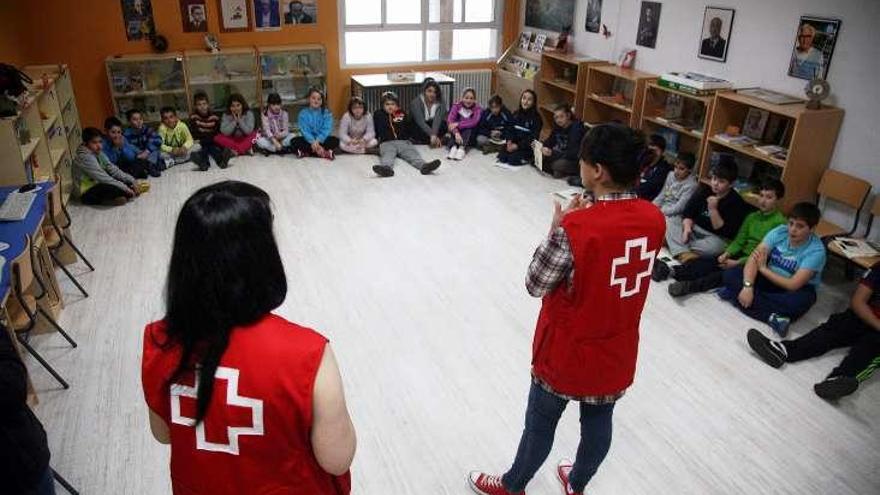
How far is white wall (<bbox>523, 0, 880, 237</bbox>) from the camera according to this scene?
13.4ft

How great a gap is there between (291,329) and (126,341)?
9.18 feet

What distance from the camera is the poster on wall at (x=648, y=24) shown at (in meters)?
5.80

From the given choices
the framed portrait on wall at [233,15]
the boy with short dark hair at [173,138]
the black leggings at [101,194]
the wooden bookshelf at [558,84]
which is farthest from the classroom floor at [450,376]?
the framed portrait on wall at [233,15]

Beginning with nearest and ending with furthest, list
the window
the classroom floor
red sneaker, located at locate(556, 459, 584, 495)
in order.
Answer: red sneaker, located at locate(556, 459, 584, 495)
the classroom floor
the window

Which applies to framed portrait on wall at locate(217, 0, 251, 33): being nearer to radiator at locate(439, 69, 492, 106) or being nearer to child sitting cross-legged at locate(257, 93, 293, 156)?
child sitting cross-legged at locate(257, 93, 293, 156)

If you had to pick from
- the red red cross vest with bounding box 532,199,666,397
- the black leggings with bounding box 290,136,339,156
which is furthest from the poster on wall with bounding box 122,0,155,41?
the red red cross vest with bounding box 532,199,666,397

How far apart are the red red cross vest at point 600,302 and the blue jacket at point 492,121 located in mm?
5180

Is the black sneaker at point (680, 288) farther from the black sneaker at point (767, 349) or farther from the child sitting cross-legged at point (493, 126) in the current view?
the child sitting cross-legged at point (493, 126)

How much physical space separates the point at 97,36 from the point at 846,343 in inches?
280

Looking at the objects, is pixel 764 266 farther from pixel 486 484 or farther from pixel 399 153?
pixel 399 153

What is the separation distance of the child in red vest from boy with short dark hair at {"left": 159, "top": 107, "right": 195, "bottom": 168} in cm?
531

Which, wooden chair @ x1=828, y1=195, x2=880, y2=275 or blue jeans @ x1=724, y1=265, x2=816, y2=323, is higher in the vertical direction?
wooden chair @ x1=828, y1=195, x2=880, y2=275

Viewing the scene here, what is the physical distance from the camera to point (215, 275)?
3.38ft

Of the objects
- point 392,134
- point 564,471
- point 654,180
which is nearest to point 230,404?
point 564,471
